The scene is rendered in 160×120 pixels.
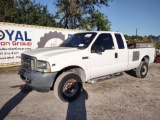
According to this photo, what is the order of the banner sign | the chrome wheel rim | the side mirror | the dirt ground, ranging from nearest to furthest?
the dirt ground < the chrome wheel rim < the side mirror < the banner sign

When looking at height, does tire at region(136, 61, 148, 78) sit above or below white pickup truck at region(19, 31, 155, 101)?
below

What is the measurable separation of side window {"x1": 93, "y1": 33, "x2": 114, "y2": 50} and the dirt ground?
1587mm

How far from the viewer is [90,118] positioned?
13.0 feet

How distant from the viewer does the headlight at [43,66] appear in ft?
14.2

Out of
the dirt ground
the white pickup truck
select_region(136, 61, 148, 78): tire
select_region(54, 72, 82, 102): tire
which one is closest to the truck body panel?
the white pickup truck

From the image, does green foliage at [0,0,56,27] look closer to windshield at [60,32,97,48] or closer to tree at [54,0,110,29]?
tree at [54,0,110,29]

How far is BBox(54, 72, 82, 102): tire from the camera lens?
4.60 metres

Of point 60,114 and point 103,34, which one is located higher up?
point 103,34

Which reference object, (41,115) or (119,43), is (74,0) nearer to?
(119,43)

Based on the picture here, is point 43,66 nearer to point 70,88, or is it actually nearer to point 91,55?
point 70,88

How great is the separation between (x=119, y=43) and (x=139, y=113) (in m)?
2.95

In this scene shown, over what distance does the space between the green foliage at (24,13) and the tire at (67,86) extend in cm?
1903

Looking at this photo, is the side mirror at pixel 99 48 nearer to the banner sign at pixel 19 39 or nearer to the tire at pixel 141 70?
the tire at pixel 141 70

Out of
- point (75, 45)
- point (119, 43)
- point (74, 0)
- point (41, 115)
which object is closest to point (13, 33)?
point (75, 45)
